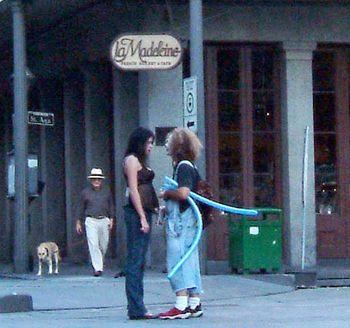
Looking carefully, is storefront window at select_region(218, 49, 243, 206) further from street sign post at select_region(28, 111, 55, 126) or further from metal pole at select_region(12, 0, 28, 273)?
metal pole at select_region(12, 0, 28, 273)

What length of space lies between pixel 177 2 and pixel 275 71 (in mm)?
2435

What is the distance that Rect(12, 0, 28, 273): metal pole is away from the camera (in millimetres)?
19547

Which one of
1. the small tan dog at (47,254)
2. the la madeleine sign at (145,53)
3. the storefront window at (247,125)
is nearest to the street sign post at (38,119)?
the la madeleine sign at (145,53)

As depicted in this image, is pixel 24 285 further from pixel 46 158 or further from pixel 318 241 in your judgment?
→ pixel 46 158

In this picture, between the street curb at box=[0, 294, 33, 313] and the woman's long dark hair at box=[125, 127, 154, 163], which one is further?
the street curb at box=[0, 294, 33, 313]

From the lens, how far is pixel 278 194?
72.3ft

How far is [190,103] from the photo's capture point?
18.2 m

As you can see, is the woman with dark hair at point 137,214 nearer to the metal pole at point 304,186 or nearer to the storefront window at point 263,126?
the metal pole at point 304,186

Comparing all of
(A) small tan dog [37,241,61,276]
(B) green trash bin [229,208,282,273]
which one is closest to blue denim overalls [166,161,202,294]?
(B) green trash bin [229,208,282,273]

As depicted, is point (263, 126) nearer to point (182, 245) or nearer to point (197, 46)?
point (197, 46)

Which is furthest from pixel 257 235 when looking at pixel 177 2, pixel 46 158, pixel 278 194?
pixel 46 158

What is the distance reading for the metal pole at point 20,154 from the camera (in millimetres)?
19547

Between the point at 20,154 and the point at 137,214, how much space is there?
707cm

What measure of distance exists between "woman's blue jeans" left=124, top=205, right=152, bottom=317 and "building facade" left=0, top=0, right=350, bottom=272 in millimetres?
7626
